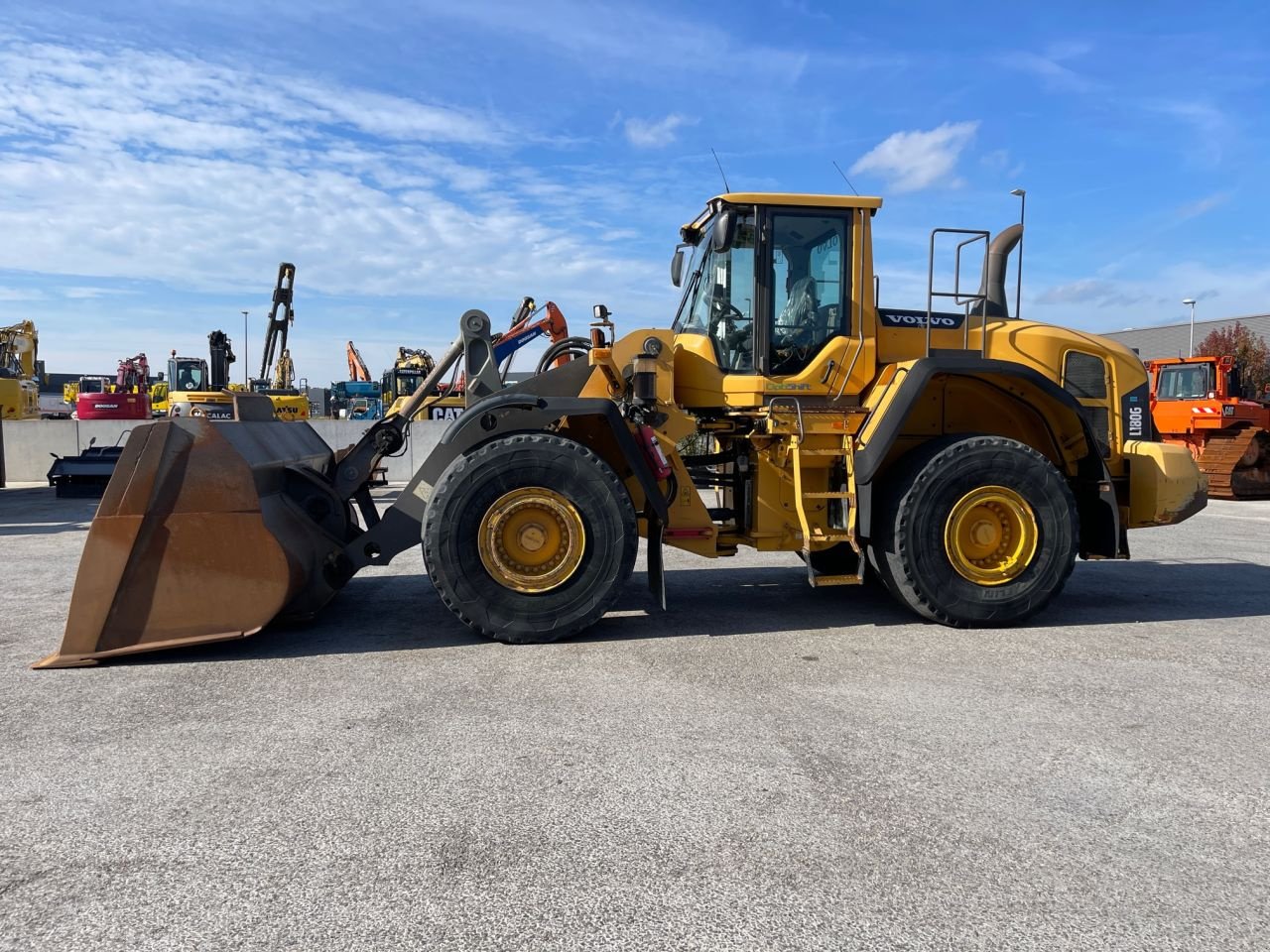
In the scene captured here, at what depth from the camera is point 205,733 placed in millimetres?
3920

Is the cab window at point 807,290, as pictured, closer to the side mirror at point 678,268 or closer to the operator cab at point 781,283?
the operator cab at point 781,283

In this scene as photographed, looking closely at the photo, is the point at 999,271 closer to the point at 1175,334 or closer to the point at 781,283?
the point at 781,283

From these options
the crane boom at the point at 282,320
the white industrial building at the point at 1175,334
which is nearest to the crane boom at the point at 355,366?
the crane boom at the point at 282,320

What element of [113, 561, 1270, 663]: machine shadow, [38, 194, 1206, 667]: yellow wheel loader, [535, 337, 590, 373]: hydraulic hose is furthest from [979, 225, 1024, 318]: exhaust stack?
[535, 337, 590, 373]: hydraulic hose

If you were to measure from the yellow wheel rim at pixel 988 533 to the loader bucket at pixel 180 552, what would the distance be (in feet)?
13.6

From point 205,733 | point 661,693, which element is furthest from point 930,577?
point 205,733

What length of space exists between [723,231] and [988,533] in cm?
265

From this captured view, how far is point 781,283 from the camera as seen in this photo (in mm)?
6258

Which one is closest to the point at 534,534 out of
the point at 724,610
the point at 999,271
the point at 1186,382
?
the point at 724,610

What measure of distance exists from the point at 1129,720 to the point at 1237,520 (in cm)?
1121

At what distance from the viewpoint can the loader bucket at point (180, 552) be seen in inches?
190

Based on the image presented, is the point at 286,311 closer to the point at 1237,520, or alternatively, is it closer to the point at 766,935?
the point at 1237,520

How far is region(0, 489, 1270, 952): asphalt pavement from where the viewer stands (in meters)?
2.52

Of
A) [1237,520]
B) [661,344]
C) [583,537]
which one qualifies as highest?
[661,344]
